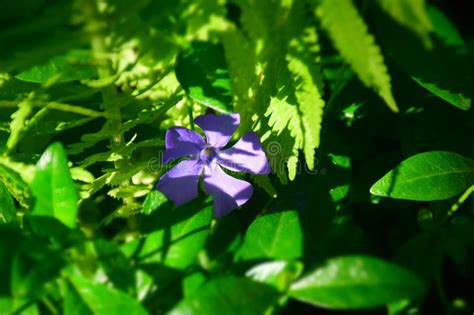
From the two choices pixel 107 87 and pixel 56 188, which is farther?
pixel 107 87

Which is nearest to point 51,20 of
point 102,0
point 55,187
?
point 102,0

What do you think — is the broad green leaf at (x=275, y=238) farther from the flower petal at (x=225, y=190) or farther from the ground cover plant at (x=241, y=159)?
the flower petal at (x=225, y=190)

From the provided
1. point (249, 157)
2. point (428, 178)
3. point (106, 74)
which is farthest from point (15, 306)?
point (428, 178)

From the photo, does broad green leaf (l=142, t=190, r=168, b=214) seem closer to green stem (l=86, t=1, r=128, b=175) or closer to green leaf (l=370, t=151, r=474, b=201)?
green stem (l=86, t=1, r=128, b=175)

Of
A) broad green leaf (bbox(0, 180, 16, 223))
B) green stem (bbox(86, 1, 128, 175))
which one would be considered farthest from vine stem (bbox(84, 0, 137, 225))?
broad green leaf (bbox(0, 180, 16, 223))

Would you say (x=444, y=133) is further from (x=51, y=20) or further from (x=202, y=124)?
(x=51, y=20)

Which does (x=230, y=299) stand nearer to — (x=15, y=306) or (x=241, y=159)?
(x=15, y=306)

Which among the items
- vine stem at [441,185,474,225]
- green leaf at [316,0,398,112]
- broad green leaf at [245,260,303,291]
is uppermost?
green leaf at [316,0,398,112]
